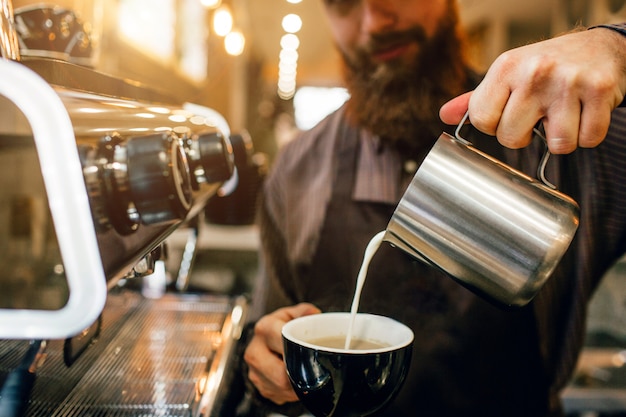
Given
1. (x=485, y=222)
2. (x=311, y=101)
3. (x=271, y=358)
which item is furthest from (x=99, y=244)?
(x=311, y=101)

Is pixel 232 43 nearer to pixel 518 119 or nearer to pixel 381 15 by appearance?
pixel 381 15

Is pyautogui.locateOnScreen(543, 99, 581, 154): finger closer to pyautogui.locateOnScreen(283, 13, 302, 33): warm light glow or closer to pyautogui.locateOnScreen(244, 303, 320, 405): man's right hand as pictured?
pyautogui.locateOnScreen(244, 303, 320, 405): man's right hand

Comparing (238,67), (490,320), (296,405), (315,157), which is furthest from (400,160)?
(238,67)

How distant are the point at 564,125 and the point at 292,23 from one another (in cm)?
524

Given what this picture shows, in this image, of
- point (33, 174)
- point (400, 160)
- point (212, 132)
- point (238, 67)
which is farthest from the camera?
point (238, 67)

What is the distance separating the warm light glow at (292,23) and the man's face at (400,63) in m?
4.04

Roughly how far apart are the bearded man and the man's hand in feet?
1.51

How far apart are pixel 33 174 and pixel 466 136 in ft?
2.70

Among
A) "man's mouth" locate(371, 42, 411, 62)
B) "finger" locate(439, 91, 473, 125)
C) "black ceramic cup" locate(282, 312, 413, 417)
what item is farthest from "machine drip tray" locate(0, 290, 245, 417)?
"man's mouth" locate(371, 42, 411, 62)

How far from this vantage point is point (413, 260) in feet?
2.79

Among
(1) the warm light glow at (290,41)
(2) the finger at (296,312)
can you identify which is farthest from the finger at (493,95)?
(1) the warm light glow at (290,41)

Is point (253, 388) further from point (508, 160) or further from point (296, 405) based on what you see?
point (508, 160)

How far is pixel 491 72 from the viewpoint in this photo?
0.51m

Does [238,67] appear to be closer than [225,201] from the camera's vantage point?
No
